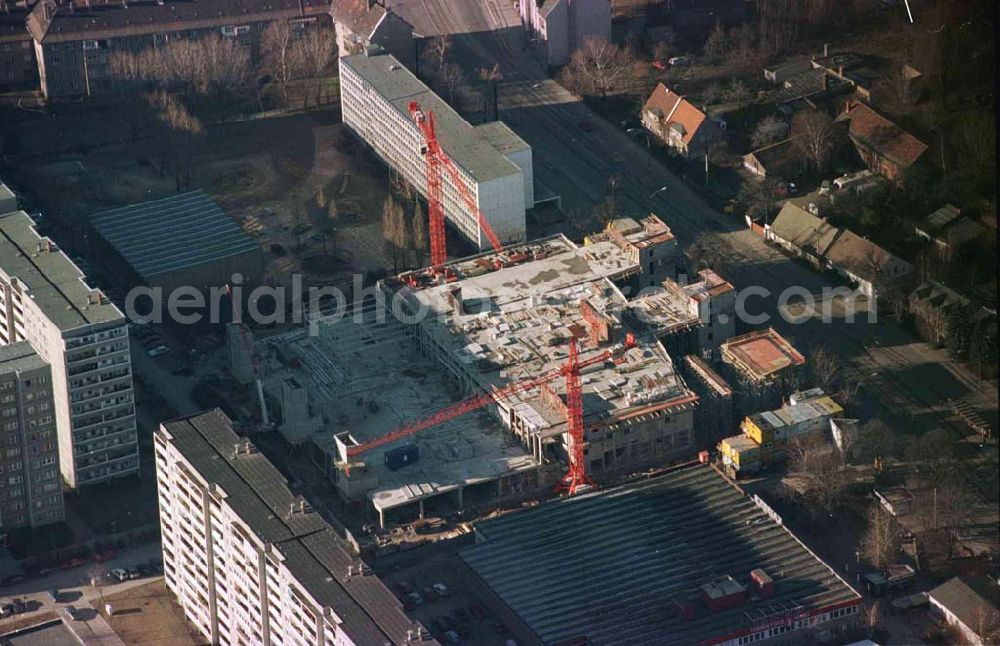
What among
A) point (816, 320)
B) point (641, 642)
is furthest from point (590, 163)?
point (641, 642)

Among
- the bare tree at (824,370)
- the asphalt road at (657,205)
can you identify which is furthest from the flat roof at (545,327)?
the asphalt road at (657,205)

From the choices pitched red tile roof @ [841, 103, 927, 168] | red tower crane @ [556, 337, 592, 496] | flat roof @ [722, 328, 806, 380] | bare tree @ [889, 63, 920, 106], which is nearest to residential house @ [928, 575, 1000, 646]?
flat roof @ [722, 328, 806, 380]

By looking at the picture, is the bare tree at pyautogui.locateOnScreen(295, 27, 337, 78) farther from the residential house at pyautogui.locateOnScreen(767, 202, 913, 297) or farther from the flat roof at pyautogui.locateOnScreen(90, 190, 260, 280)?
the residential house at pyautogui.locateOnScreen(767, 202, 913, 297)

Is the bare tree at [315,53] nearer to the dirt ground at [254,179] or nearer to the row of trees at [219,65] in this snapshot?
the row of trees at [219,65]

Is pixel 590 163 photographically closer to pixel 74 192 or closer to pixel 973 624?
pixel 74 192

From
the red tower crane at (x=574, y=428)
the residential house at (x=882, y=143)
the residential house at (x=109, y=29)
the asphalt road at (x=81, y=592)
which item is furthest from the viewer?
the residential house at (x=109, y=29)
